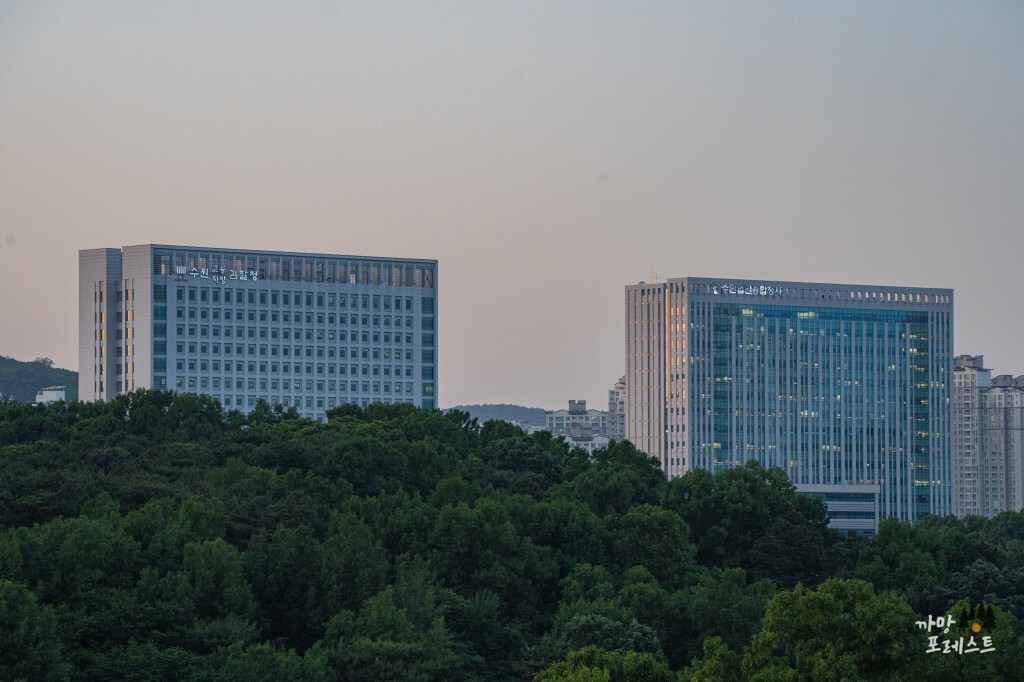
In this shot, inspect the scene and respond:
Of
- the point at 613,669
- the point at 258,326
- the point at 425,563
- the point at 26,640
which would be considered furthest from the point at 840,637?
the point at 258,326

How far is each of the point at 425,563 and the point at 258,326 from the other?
97.3m

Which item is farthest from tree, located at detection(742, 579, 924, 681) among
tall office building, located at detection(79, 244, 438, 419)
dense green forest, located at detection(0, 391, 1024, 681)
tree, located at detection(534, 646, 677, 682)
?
tall office building, located at detection(79, 244, 438, 419)

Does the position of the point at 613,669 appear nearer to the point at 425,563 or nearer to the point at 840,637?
the point at 840,637

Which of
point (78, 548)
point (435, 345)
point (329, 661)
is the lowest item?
point (329, 661)

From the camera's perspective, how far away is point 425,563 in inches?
2852

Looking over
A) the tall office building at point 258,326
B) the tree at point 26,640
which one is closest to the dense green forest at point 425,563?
the tree at point 26,640

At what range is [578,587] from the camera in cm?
7438

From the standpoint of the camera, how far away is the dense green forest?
5294 centimetres

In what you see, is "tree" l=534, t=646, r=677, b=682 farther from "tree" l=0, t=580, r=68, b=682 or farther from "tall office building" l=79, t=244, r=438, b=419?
"tall office building" l=79, t=244, r=438, b=419

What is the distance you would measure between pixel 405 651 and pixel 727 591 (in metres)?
20.6

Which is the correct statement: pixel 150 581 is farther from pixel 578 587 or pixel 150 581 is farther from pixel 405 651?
pixel 578 587

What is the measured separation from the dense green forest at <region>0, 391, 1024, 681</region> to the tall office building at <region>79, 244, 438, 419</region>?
60789 mm

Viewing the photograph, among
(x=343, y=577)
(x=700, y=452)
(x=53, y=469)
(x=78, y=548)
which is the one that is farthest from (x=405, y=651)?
(x=700, y=452)

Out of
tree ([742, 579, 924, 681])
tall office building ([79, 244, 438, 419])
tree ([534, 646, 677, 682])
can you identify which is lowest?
tree ([534, 646, 677, 682])
